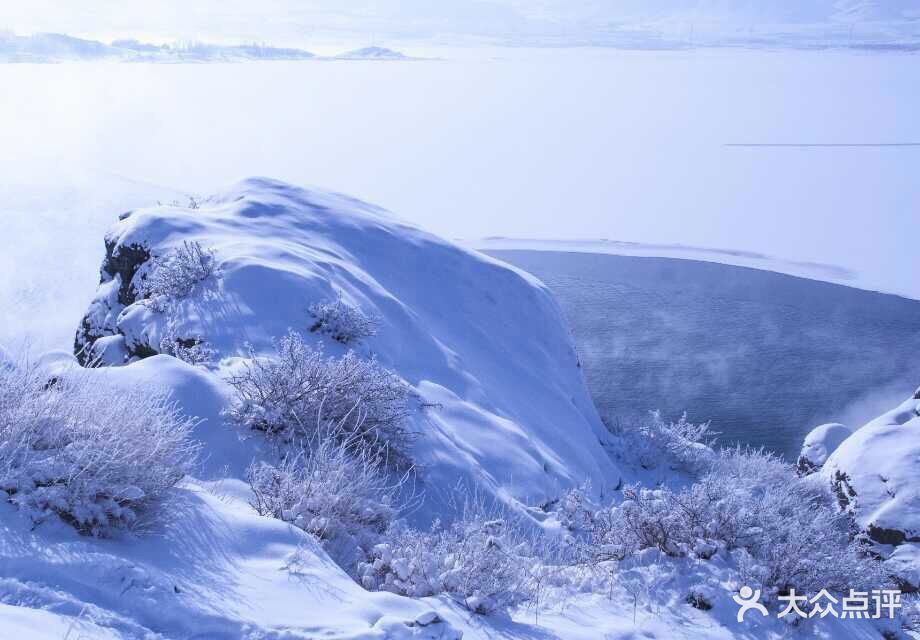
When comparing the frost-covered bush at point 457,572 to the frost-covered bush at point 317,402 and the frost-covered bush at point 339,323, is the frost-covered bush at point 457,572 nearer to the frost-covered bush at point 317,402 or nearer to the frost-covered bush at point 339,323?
the frost-covered bush at point 317,402

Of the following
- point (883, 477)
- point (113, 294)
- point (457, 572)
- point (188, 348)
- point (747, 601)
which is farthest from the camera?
point (113, 294)

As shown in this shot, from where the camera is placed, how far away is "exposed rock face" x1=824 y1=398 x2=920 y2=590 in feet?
25.2

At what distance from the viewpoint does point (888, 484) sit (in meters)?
8.38

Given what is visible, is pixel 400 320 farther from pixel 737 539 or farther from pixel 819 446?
pixel 819 446

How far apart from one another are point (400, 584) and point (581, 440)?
223 inches

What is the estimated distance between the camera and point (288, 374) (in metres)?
5.64

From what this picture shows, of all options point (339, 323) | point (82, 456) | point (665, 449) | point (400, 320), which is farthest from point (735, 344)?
point (82, 456)

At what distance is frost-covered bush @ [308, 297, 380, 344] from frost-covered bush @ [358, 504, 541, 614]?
320 centimetres

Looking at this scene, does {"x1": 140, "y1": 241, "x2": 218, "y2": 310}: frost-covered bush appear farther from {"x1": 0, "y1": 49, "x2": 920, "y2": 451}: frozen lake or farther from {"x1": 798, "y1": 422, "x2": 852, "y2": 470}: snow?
{"x1": 798, "y1": 422, "x2": 852, "y2": 470}: snow

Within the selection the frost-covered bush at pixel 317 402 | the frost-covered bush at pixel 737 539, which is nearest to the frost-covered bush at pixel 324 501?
the frost-covered bush at pixel 317 402

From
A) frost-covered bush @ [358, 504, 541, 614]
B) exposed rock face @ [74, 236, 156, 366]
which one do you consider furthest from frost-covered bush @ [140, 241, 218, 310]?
frost-covered bush @ [358, 504, 541, 614]

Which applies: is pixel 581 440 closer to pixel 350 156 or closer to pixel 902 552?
pixel 902 552

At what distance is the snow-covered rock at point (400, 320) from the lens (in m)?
6.73

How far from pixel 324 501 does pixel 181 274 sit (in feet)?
13.0
